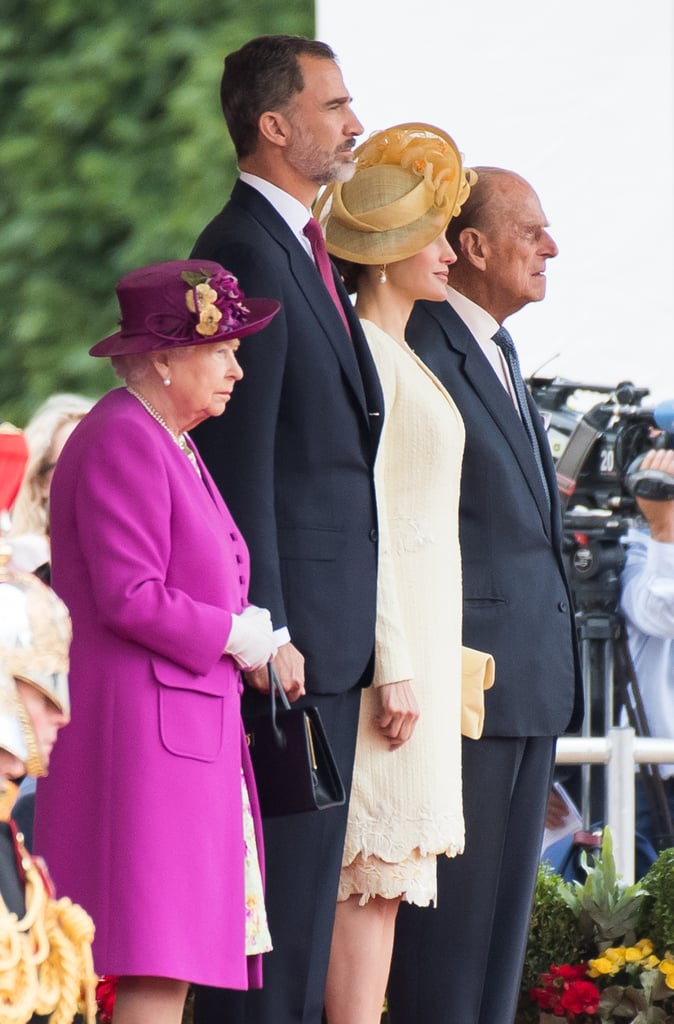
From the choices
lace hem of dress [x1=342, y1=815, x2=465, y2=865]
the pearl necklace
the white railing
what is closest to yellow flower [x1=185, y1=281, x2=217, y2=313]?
the pearl necklace

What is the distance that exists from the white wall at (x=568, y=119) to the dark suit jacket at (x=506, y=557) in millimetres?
895

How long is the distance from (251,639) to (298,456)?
0.42 metres

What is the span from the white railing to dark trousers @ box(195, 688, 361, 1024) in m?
1.44

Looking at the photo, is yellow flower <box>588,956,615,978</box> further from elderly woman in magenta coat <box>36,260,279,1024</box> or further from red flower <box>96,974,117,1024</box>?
elderly woman in magenta coat <box>36,260,279,1024</box>

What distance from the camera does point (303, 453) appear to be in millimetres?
3082

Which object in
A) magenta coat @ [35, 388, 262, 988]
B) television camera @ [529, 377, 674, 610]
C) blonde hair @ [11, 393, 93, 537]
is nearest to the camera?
magenta coat @ [35, 388, 262, 988]

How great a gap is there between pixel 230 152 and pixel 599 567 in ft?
4.91

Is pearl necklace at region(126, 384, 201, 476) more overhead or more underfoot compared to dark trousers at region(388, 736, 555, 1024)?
more overhead

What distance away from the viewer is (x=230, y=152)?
4.40m

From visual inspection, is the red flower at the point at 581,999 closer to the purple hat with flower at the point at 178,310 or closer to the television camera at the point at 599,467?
the television camera at the point at 599,467

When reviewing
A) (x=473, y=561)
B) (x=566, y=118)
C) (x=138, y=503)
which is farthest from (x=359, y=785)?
(x=566, y=118)

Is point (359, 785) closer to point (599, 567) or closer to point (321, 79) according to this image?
point (321, 79)

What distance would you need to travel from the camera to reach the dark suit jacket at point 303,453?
118 inches

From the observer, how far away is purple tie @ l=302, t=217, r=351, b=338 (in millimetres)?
3234
